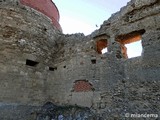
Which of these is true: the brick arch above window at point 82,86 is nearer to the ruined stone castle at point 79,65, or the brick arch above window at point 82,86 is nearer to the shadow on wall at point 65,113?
the ruined stone castle at point 79,65

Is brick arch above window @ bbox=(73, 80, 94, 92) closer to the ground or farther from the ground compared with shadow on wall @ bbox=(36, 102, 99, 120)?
farther from the ground

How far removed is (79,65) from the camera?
758 centimetres

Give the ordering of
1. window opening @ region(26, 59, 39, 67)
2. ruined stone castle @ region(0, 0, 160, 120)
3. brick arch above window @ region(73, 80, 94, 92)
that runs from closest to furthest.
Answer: ruined stone castle @ region(0, 0, 160, 120)
brick arch above window @ region(73, 80, 94, 92)
window opening @ region(26, 59, 39, 67)

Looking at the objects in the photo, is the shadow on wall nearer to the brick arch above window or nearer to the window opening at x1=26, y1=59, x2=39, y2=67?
the brick arch above window

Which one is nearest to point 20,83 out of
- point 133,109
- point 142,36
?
point 133,109

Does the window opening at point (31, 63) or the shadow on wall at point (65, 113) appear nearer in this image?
the shadow on wall at point (65, 113)

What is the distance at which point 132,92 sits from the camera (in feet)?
20.2

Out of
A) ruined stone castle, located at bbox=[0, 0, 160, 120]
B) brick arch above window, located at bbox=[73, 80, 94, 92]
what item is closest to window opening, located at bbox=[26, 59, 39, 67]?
ruined stone castle, located at bbox=[0, 0, 160, 120]

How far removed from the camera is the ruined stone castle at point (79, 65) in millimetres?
6176

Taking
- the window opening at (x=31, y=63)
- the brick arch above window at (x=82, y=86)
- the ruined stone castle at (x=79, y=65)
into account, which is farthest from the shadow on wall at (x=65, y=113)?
the window opening at (x=31, y=63)

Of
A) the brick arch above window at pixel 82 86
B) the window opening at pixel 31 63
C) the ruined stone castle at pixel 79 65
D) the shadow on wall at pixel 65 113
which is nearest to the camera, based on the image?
the ruined stone castle at pixel 79 65

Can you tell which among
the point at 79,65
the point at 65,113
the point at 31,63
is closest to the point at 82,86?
the point at 79,65

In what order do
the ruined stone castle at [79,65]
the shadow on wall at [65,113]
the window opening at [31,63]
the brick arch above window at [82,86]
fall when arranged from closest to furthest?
the ruined stone castle at [79,65] → the shadow on wall at [65,113] → the brick arch above window at [82,86] → the window opening at [31,63]

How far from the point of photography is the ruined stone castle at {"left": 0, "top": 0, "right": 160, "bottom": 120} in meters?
6.18
